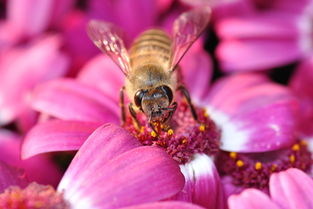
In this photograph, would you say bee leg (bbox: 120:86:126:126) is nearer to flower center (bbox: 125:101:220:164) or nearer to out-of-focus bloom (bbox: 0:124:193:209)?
flower center (bbox: 125:101:220:164)

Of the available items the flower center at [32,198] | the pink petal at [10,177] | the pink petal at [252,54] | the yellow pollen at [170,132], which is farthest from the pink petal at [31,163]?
Answer: the pink petal at [252,54]

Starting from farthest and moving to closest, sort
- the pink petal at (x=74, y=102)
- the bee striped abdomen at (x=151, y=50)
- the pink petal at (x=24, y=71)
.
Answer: the pink petal at (x=24, y=71), the pink petal at (x=74, y=102), the bee striped abdomen at (x=151, y=50)

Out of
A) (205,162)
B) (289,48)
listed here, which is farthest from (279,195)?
(289,48)

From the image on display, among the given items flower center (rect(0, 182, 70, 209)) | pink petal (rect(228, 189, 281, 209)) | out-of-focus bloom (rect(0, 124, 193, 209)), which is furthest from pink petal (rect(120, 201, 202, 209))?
flower center (rect(0, 182, 70, 209))

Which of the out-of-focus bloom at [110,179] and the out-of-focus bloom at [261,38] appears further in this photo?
the out-of-focus bloom at [261,38]

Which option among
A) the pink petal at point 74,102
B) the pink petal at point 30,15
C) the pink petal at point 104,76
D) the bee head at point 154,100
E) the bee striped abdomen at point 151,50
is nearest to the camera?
the bee head at point 154,100

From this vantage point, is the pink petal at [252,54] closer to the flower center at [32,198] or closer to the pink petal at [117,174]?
the pink petal at [117,174]
